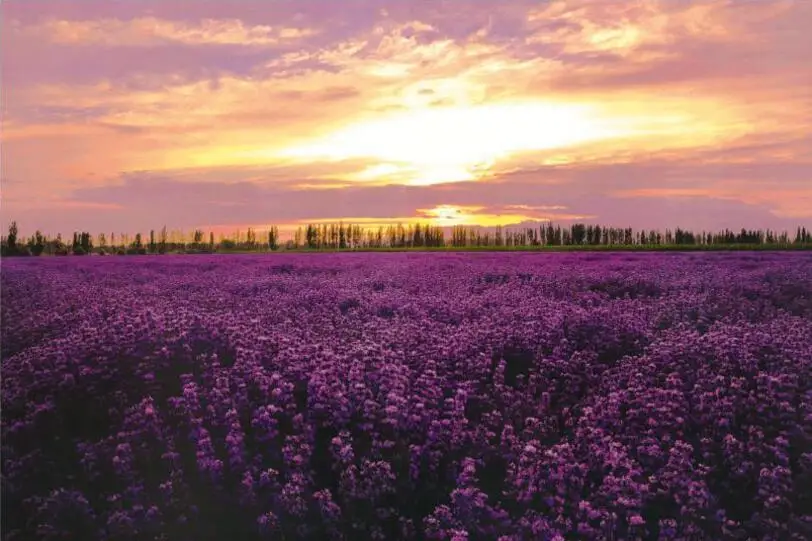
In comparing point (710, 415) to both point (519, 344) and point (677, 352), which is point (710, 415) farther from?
point (519, 344)

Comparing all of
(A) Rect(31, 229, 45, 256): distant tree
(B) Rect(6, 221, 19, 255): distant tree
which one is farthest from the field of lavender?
(A) Rect(31, 229, 45, 256): distant tree

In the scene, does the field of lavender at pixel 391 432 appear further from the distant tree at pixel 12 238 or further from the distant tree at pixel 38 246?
the distant tree at pixel 38 246

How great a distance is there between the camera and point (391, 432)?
397 centimetres

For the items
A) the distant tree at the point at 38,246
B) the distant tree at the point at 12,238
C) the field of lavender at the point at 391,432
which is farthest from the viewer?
the distant tree at the point at 38,246

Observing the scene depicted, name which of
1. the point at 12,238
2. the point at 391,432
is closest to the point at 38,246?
the point at 12,238

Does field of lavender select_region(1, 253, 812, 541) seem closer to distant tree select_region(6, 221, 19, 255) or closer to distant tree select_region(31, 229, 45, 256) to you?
distant tree select_region(6, 221, 19, 255)

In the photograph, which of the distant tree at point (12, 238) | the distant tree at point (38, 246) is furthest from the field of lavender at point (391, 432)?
the distant tree at point (38, 246)

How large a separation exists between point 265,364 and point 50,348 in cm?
165

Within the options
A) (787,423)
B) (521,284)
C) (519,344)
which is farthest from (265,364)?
(521,284)

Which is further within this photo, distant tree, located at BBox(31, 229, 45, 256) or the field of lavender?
distant tree, located at BBox(31, 229, 45, 256)

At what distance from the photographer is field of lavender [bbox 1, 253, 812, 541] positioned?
3.45 m

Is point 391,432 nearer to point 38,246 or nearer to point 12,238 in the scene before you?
point 12,238

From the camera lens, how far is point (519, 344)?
6.02 m

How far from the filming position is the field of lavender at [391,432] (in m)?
3.45
